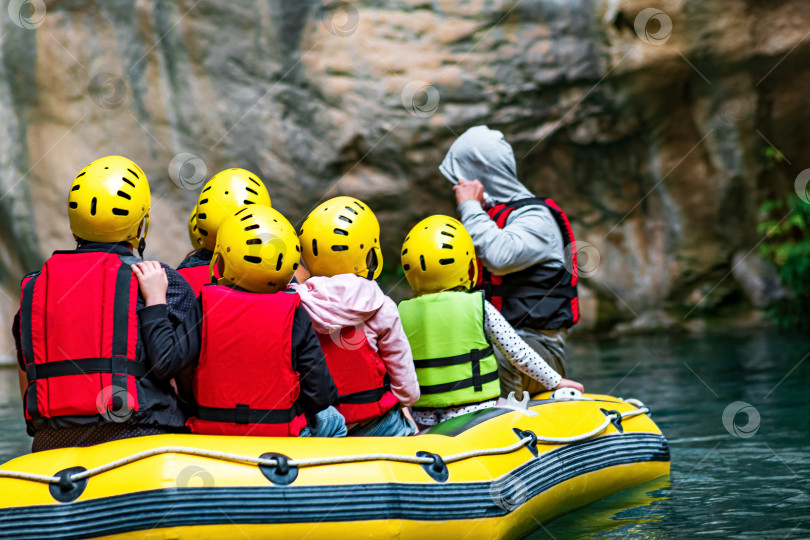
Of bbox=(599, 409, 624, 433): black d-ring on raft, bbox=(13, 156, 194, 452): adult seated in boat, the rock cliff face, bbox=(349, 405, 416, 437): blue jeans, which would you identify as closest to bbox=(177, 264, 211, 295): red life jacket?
bbox=(13, 156, 194, 452): adult seated in boat

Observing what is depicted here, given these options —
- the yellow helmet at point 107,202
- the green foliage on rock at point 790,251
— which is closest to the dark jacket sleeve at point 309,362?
the yellow helmet at point 107,202

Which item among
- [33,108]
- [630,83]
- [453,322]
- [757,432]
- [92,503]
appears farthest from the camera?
[33,108]

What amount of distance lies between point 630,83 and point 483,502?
26.6ft

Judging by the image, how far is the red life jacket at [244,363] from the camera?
275 cm

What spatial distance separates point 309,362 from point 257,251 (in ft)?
1.30

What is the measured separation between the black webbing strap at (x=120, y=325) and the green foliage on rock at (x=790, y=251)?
28.3 feet

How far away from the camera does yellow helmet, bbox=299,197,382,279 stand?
3141 millimetres

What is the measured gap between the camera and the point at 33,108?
35.9 ft

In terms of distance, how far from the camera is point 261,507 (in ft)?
8.68

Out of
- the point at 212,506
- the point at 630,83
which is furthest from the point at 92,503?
the point at 630,83

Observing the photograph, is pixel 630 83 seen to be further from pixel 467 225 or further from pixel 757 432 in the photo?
pixel 467 225

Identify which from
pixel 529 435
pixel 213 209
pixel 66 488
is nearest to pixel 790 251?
pixel 529 435

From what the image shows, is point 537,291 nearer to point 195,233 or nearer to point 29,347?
point 195,233

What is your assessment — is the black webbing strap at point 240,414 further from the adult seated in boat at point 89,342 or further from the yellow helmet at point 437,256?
the yellow helmet at point 437,256
